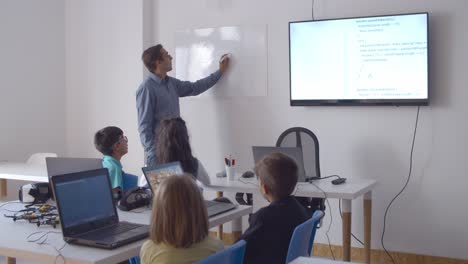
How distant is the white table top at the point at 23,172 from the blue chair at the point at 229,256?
2767mm

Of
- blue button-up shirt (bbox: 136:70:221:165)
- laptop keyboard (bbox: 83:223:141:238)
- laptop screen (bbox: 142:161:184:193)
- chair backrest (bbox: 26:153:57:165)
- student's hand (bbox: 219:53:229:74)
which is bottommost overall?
laptop keyboard (bbox: 83:223:141:238)

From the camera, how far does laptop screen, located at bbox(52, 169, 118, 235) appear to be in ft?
7.70

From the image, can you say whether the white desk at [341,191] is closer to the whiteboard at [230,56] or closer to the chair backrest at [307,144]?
the chair backrest at [307,144]

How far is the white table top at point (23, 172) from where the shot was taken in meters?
4.45

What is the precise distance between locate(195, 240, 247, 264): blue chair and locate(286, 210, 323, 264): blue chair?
1.18ft

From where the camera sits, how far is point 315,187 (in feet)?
12.5

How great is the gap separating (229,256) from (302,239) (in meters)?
0.60

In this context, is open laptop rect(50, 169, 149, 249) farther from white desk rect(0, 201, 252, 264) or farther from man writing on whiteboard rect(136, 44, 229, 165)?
man writing on whiteboard rect(136, 44, 229, 165)

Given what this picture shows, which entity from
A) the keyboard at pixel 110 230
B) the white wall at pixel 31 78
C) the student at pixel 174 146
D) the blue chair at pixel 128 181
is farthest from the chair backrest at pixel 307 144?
the white wall at pixel 31 78

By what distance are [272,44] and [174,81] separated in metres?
0.93

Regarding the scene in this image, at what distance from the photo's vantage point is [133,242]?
7.62 feet

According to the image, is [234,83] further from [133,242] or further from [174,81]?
[133,242]

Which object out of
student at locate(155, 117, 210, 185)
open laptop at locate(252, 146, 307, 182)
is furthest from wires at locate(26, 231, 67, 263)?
open laptop at locate(252, 146, 307, 182)

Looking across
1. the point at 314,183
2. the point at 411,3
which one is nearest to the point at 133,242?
the point at 314,183
